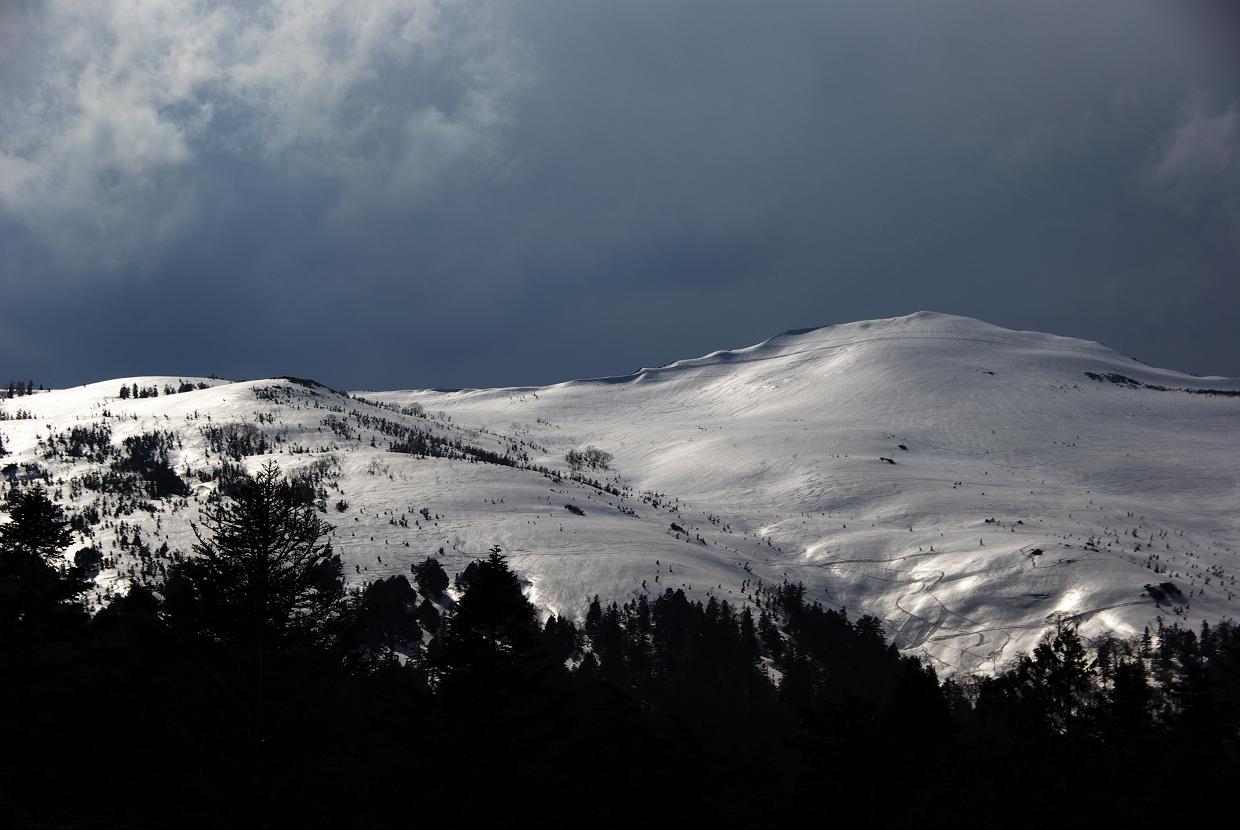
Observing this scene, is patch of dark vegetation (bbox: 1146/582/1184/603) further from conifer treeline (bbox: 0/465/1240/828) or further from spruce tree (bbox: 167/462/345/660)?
spruce tree (bbox: 167/462/345/660)

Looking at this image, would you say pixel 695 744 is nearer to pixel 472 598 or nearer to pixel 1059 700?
pixel 472 598

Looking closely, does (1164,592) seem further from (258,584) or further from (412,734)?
(258,584)

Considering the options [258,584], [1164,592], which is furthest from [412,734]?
[1164,592]

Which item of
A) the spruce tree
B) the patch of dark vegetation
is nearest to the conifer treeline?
the spruce tree

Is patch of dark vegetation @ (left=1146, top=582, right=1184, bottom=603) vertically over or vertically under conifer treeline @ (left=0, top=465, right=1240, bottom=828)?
under

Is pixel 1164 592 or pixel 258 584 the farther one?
pixel 1164 592

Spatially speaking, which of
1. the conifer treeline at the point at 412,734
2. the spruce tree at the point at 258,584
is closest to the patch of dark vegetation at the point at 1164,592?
the conifer treeline at the point at 412,734

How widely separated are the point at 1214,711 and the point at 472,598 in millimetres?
27968

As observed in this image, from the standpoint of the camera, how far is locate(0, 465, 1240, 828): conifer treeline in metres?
22.1

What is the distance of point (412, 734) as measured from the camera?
2730 centimetres

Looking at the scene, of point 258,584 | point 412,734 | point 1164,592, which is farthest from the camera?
point 1164,592

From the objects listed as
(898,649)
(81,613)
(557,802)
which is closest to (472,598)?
(557,802)

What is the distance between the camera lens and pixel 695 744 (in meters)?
31.7

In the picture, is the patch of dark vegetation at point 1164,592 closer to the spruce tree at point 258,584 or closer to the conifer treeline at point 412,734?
the conifer treeline at point 412,734
